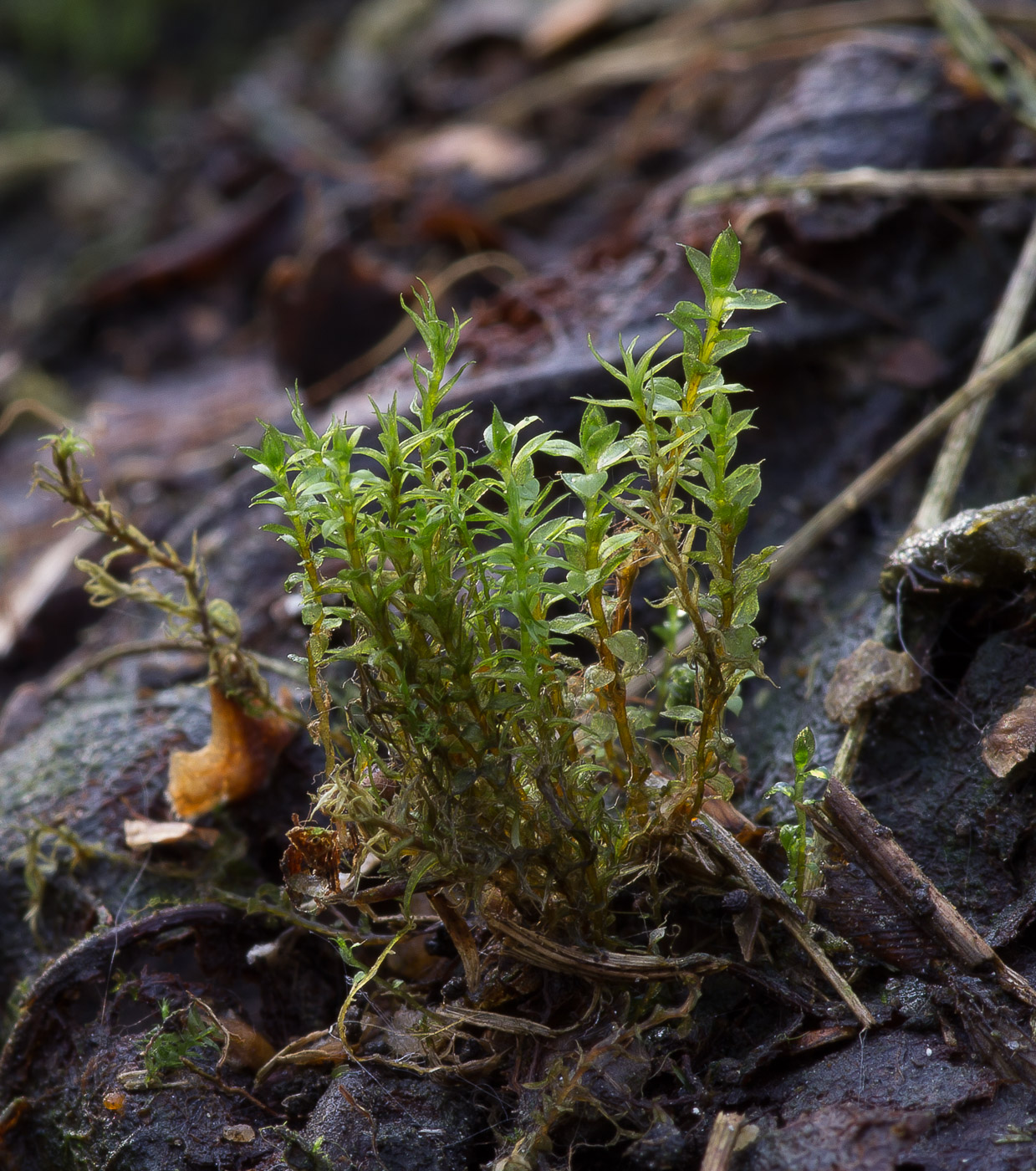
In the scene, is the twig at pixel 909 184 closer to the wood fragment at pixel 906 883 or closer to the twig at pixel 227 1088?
the wood fragment at pixel 906 883

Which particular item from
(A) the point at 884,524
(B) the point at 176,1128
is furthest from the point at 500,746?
(A) the point at 884,524

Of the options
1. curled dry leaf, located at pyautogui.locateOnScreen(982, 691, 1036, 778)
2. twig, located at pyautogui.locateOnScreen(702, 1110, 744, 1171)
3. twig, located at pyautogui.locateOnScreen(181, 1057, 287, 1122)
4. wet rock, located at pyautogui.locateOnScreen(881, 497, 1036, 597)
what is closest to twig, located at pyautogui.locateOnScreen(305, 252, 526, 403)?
wet rock, located at pyautogui.locateOnScreen(881, 497, 1036, 597)

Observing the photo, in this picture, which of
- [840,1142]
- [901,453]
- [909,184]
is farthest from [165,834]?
[909,184]

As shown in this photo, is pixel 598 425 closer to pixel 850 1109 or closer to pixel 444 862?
pixel 444 862

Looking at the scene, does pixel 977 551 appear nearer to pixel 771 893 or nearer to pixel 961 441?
pixel 961 441

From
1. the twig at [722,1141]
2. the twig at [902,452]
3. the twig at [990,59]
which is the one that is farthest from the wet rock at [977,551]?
the twig at [990,59]

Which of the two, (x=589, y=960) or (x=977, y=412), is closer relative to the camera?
(x=589, y=960)
